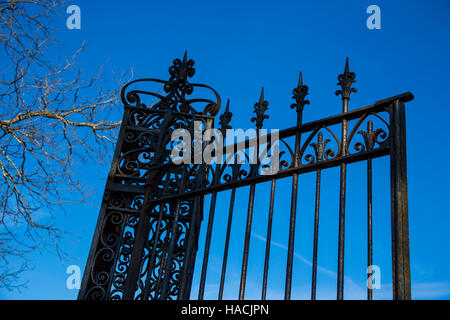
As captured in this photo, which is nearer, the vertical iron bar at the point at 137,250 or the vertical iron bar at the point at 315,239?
the vertical iron bar at the point at 315,239

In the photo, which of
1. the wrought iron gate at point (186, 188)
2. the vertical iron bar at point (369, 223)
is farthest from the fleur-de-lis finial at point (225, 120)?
the vertical iron bar at point (369, 223)

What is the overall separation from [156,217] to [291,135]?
5.08 ft

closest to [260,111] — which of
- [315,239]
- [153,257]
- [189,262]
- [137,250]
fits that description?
[315,239]

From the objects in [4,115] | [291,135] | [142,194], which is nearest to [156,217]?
[142,194]

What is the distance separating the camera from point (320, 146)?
2.99 m

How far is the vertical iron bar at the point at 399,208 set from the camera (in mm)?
2340

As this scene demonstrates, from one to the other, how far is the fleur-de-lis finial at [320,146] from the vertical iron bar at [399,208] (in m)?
0.45

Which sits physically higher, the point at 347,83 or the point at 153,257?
the point at 347,83

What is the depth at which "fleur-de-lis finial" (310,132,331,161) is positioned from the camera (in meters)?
2.95

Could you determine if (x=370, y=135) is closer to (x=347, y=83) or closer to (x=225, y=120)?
(x=347, y=83)

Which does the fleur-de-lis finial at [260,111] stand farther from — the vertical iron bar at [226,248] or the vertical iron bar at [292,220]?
the vertical iron bar at [226,248]

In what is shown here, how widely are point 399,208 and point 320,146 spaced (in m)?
0.71

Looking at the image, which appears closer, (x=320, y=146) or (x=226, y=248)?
(x=320, y=146)

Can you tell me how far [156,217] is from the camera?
4.01 meters
